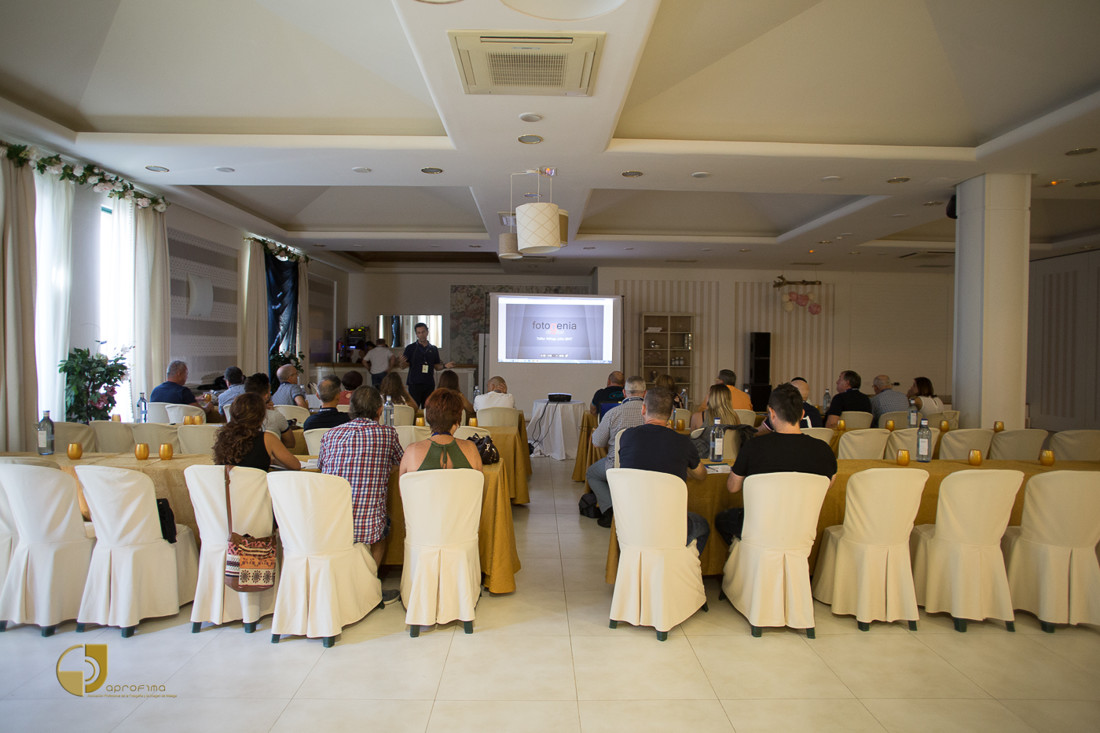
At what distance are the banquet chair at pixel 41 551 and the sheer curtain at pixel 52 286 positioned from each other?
3.03 m

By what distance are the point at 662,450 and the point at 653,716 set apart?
137cm

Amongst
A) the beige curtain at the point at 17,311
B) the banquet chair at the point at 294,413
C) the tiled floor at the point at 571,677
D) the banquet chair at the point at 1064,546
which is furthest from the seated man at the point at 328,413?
the banquet chair at the point at 1064,546

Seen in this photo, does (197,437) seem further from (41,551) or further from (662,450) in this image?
(662,450)

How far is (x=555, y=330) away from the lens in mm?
11398

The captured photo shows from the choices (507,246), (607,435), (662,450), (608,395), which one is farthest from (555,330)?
(662,450)

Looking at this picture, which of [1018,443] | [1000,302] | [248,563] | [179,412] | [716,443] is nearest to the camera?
[248,563]

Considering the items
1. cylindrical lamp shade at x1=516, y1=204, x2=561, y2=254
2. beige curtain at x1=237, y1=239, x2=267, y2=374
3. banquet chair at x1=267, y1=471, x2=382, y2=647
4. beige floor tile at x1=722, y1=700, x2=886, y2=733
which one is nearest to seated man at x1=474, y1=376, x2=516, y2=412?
cylindrical lamp shade at x1=516, y1=204, x2=561, y2=254

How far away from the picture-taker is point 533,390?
11.4 meters

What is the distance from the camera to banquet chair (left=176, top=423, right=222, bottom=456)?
17.2ft

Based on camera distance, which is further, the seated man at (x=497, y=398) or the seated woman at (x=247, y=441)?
the seated man at (x=497, y=398)

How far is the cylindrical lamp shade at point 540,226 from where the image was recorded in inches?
215

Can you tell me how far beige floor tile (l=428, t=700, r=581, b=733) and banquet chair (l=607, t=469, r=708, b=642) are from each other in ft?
2.52

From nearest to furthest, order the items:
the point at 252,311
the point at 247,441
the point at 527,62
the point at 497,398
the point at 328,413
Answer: the point at 247,441
the point at 527,62
the point at 328,413
the point at 497,398
the point at 252,311

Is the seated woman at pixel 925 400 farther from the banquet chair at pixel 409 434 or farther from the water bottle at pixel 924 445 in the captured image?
the banquet chair at pixel 409 434
